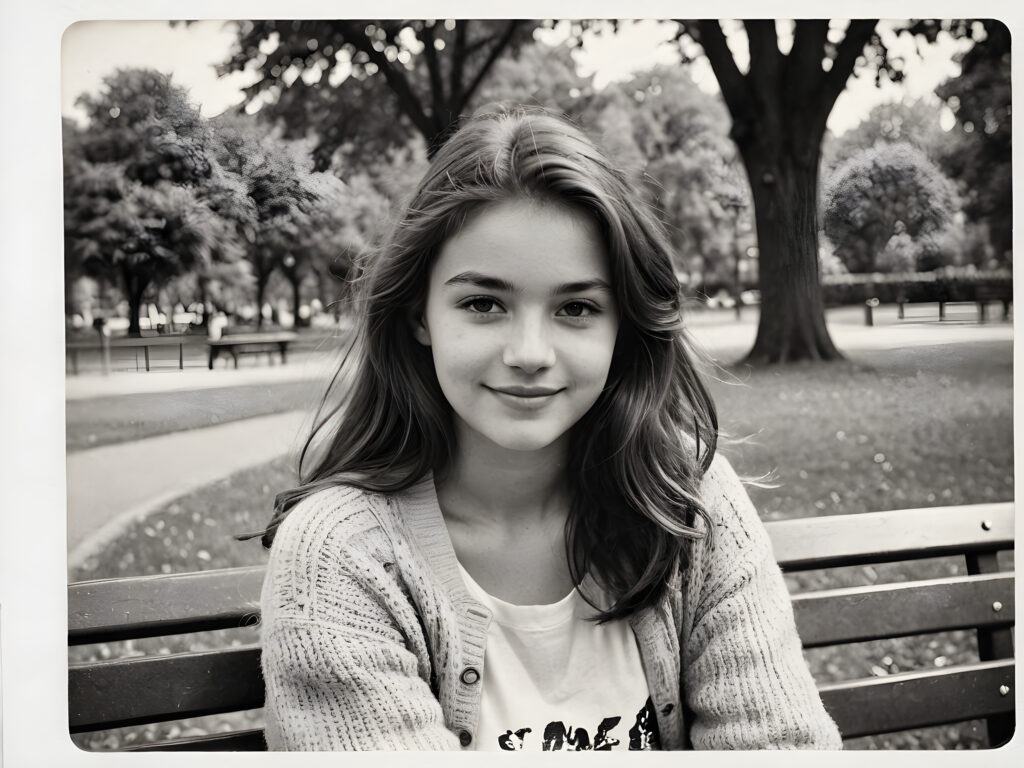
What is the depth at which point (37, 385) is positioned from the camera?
158 cm

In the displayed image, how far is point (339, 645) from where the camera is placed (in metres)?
1.32

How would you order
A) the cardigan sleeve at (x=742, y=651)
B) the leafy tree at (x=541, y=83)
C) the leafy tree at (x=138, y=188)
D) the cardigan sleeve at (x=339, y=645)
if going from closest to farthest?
the cardigan sleeve at (x=339, y=645), the cardigan sleeve at (x=742, y=651), the leafy tree at (x=138, y=188), the leafy tree at (x=541, y=83)

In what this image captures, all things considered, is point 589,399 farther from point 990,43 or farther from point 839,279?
point 990,43

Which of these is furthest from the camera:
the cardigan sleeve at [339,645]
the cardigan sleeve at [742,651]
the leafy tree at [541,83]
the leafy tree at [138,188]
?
the leafy tree at [541,83]

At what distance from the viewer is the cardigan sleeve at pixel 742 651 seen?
1.45 m

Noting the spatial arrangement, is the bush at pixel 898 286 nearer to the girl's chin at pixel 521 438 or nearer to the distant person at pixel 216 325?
the girl's chin at pixel 521 438

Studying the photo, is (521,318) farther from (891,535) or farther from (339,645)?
(891,535)

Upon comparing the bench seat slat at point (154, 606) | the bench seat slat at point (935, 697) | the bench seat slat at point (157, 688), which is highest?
the bench seat slat at point (154, 606)

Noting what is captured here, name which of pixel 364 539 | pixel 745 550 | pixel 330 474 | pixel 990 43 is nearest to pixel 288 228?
pixel 330 474

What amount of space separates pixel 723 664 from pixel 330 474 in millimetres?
670

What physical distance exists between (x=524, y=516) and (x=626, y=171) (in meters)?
0.60

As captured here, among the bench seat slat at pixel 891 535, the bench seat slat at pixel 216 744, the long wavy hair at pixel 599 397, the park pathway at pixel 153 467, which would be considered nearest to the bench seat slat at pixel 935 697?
the bench seat slat at pixel 891 535

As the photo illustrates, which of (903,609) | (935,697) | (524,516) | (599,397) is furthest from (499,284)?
(935,697)

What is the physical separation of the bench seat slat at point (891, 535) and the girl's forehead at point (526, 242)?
69 centimetres
